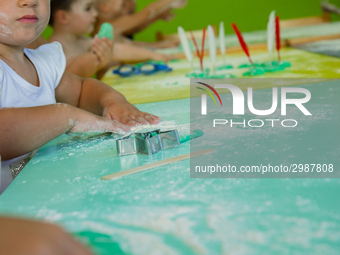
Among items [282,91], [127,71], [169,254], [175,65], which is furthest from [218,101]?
[175,65]

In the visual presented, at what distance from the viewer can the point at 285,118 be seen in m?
0.69

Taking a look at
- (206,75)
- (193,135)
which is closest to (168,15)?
(206,75)

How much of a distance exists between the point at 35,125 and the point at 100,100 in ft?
0.93

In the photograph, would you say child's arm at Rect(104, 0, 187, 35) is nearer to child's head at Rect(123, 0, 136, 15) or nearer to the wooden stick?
child's head at Rect(123, 0, 136, 15)

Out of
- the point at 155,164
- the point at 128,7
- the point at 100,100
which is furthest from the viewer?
the point at 128,7

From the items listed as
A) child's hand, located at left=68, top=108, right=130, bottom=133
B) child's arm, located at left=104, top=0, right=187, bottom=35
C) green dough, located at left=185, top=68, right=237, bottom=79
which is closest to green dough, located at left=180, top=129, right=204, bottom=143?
child's hand, located at left=68, top=108, right=130, bottom=133

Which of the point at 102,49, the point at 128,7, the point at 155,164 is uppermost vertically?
the point at 128,7

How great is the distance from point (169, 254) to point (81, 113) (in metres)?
0.44

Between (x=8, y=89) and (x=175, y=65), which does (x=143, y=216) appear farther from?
(x=175, y=65)

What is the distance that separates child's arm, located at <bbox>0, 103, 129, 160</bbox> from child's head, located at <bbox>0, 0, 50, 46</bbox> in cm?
19

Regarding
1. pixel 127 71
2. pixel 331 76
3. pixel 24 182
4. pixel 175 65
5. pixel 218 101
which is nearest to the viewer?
pixel 24 182

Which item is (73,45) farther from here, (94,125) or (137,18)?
(94,125)

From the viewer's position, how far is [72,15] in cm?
186

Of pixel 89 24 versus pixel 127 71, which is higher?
pixel 89 24
